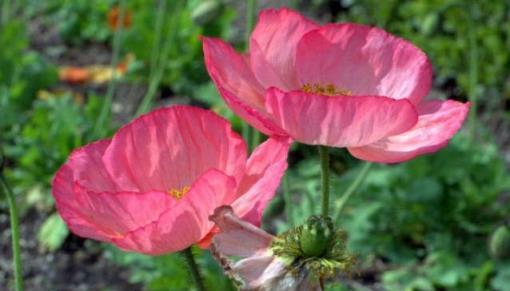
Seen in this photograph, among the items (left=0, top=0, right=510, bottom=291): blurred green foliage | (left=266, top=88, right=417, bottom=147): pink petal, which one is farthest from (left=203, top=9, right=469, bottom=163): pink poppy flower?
(left=0, top=0, right=510, bottom=291): blurred green foliage

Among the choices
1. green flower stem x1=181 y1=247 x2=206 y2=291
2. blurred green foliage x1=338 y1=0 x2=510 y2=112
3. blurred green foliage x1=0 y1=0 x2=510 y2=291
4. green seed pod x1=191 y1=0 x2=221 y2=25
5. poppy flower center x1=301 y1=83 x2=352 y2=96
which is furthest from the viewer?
blurred green foliage x1=338 y1=0 x2=510 y2=112

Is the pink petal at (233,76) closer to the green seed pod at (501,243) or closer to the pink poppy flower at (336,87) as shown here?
the pink poppy flower at (336,87)

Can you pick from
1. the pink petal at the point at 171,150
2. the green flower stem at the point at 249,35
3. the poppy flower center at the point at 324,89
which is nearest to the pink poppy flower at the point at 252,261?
the pink petal at the point at 171,150

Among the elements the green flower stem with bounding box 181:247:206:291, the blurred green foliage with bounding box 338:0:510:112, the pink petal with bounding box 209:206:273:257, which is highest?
the pink petal with bounding box 209:206:273:257

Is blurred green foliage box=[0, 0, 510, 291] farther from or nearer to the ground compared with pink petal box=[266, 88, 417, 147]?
nearer to the ground

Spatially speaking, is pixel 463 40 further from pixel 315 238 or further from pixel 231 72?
pixel 315 238

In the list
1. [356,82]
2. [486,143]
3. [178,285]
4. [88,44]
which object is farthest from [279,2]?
[356,82]

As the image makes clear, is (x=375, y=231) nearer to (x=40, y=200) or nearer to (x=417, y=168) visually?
(x=417, y=168)

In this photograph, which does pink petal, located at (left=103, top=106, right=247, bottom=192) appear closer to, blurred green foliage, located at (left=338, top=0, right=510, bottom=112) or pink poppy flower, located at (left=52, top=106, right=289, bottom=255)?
pink poppy flower, located at (left=52, top=106, right=289, bottom=255)
